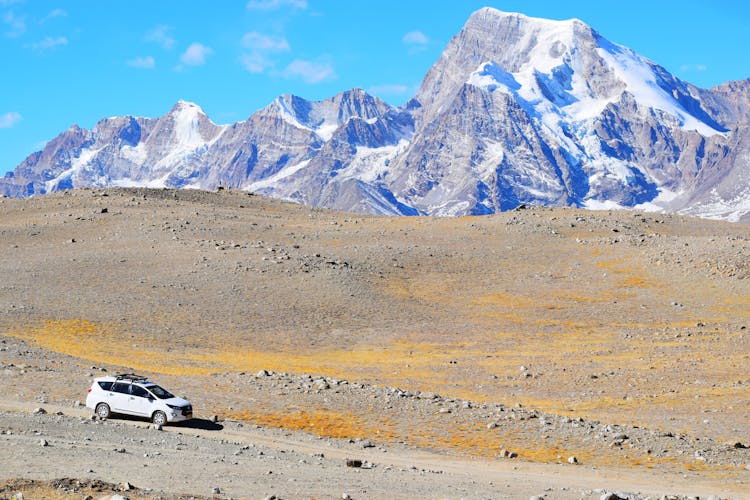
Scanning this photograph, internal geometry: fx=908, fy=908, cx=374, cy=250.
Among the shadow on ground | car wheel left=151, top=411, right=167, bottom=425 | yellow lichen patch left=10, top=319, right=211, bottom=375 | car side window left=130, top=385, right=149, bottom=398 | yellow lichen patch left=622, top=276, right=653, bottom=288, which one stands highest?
yellow lichen patch left=622, top=276, right=653, bottom=288

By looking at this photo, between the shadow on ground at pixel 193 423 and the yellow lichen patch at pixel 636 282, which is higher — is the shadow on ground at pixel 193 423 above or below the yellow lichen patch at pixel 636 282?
below

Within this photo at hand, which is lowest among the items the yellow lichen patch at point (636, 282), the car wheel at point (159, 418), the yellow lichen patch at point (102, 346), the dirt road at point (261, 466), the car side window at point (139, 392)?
the dirt road at point (261, 466)

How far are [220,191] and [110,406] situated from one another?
7386 centimetres

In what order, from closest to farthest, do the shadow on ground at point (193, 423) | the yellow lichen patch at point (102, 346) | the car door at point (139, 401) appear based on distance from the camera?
the shadow on ground at point (193, 423) < the car door at point (139, 401) < the yellow lichen patch at point (102, 346)

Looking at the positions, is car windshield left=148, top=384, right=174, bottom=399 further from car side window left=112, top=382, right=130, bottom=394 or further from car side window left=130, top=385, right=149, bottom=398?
car side window left=112, top=382, right=130, bottom=394

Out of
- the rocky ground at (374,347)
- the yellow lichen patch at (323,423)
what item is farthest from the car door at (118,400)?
the yellow lichen patch at (323,423)

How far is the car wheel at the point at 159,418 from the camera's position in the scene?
3161cm

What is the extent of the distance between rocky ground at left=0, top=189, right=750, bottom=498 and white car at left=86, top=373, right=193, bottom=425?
744 millimetres

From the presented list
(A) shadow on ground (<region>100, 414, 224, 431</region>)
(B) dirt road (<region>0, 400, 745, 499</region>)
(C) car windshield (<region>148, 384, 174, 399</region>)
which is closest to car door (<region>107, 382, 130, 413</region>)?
(A) shadow on ground (<region>100, 414, 224, 431</region>)

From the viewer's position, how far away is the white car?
31922mm

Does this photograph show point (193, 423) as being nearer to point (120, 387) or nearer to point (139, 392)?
point (139, 392)

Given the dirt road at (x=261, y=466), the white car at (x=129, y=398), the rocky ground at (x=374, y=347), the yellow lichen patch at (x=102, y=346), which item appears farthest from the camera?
the yellow lichen patch at (x=102, y=346)

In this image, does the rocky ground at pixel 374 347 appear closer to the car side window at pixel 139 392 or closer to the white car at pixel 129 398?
the white car at pixel 129 398

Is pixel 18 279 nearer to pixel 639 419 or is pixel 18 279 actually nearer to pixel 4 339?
pixel 4 339
